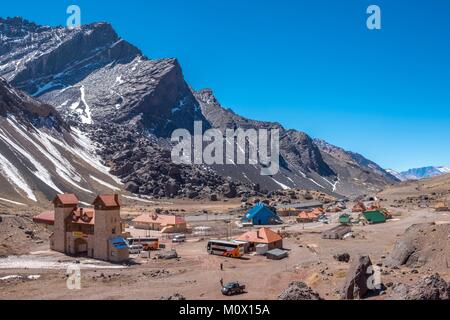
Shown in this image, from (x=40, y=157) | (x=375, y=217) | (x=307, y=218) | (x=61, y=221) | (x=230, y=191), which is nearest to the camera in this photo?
→ (x=61, y=221)

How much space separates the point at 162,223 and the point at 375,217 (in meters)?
38.1

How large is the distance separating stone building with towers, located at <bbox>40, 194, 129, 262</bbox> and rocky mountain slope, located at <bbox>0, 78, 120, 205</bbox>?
4989cm

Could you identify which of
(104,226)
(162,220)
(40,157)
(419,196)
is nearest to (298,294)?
(104,226)

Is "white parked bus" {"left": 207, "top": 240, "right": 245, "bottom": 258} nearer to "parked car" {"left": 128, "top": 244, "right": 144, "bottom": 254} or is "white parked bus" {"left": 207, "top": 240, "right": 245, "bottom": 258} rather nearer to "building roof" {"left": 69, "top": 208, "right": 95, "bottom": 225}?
"parked car" {"left": 128, "top": 244, "right": 144, "bottom": 254}

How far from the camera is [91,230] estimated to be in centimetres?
5147

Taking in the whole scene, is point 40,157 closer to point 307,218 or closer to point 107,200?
point 307,218

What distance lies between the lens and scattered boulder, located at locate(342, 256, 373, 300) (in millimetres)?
28797

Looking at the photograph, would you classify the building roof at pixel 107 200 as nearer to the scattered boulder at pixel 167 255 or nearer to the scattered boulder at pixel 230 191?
the scattered boulder at pixel 167 255

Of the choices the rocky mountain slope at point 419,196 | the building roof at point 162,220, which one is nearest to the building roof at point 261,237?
the building roof at point 162,220

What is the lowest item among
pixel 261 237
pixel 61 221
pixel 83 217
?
pixel 261 237

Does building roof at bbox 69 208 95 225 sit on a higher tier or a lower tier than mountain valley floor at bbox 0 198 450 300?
higher

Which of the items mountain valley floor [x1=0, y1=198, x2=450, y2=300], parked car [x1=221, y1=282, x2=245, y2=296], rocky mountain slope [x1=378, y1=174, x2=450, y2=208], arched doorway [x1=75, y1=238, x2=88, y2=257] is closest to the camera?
parked car [x1=221, y1=282, x2=245, y2=296]

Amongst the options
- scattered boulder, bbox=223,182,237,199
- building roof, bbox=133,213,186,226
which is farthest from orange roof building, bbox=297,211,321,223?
scattered boulder, bbox=223,182,237,199
